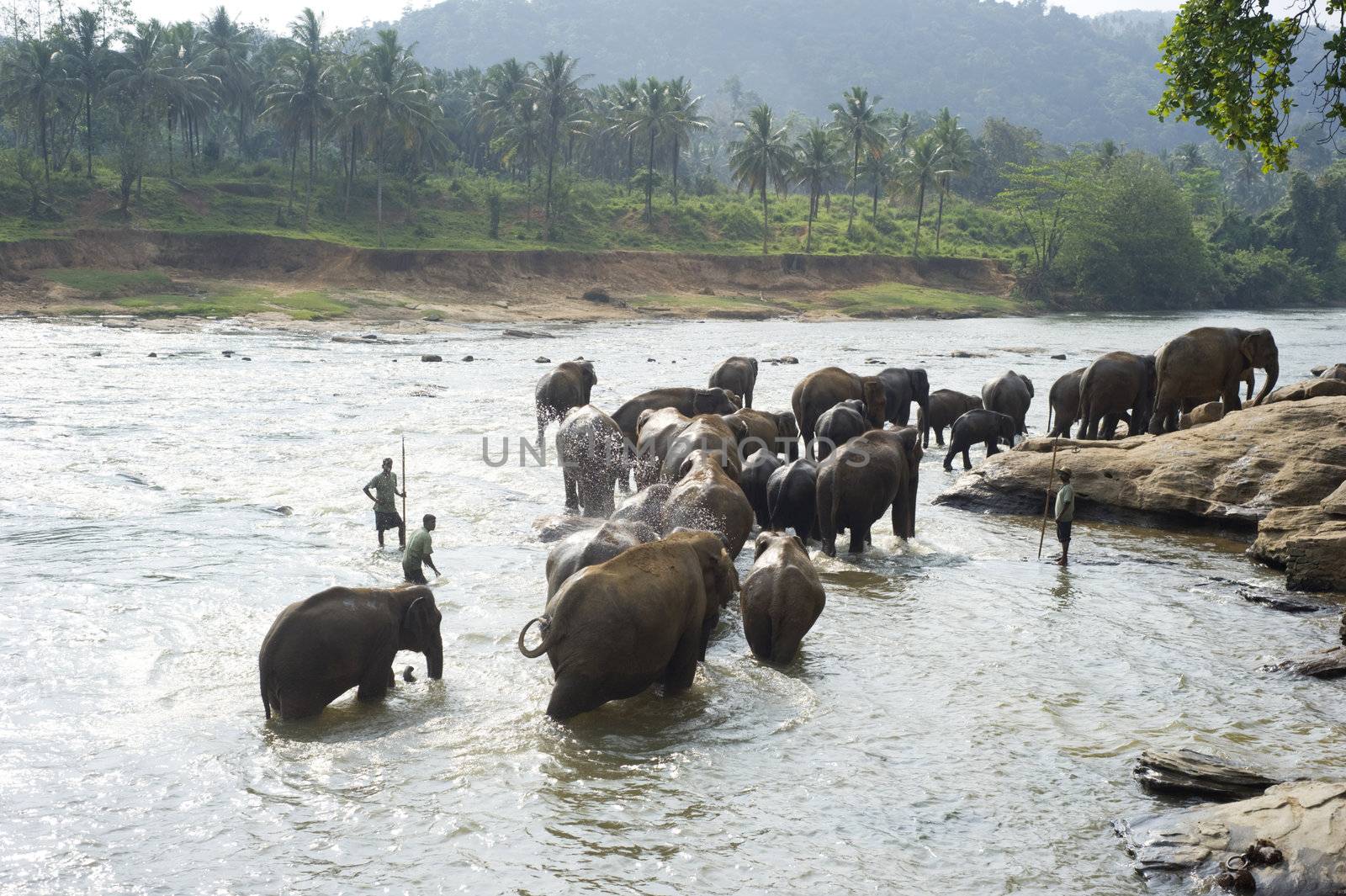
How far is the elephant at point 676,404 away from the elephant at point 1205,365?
260 inches

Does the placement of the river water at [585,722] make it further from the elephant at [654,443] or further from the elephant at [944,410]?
the elephant at [944,410]

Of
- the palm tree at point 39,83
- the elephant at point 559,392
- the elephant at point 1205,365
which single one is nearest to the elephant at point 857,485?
the elephant at point 1205,365

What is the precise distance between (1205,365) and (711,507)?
10.9 metres

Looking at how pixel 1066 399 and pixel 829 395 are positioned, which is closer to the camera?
pixel 829 395

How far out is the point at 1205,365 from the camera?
18.3 metres

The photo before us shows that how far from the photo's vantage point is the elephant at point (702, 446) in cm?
1288

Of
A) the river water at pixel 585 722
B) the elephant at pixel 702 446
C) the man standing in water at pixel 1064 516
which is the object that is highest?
the elephant at pixel 702 446

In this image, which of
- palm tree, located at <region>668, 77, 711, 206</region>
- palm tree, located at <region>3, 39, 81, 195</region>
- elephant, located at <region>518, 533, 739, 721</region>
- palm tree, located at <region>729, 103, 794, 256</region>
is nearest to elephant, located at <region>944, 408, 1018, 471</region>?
elephant, located at <region>518, 533, 739, 721</region>

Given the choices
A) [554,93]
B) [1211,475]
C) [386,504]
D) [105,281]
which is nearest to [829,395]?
[1211,475]

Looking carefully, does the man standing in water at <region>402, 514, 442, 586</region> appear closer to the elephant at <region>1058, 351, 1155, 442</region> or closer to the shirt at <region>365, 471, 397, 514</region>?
the shirt at <region>365, 471, 397, 514</region>

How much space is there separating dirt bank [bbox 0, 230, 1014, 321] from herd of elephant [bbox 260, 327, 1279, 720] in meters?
37.5

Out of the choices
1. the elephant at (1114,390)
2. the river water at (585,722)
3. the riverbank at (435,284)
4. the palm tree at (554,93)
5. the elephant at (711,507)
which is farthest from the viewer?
the palm tree at (554,93)

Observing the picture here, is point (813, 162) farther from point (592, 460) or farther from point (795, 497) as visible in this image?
point (795, 497)

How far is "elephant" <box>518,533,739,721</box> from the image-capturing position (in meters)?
7.56
